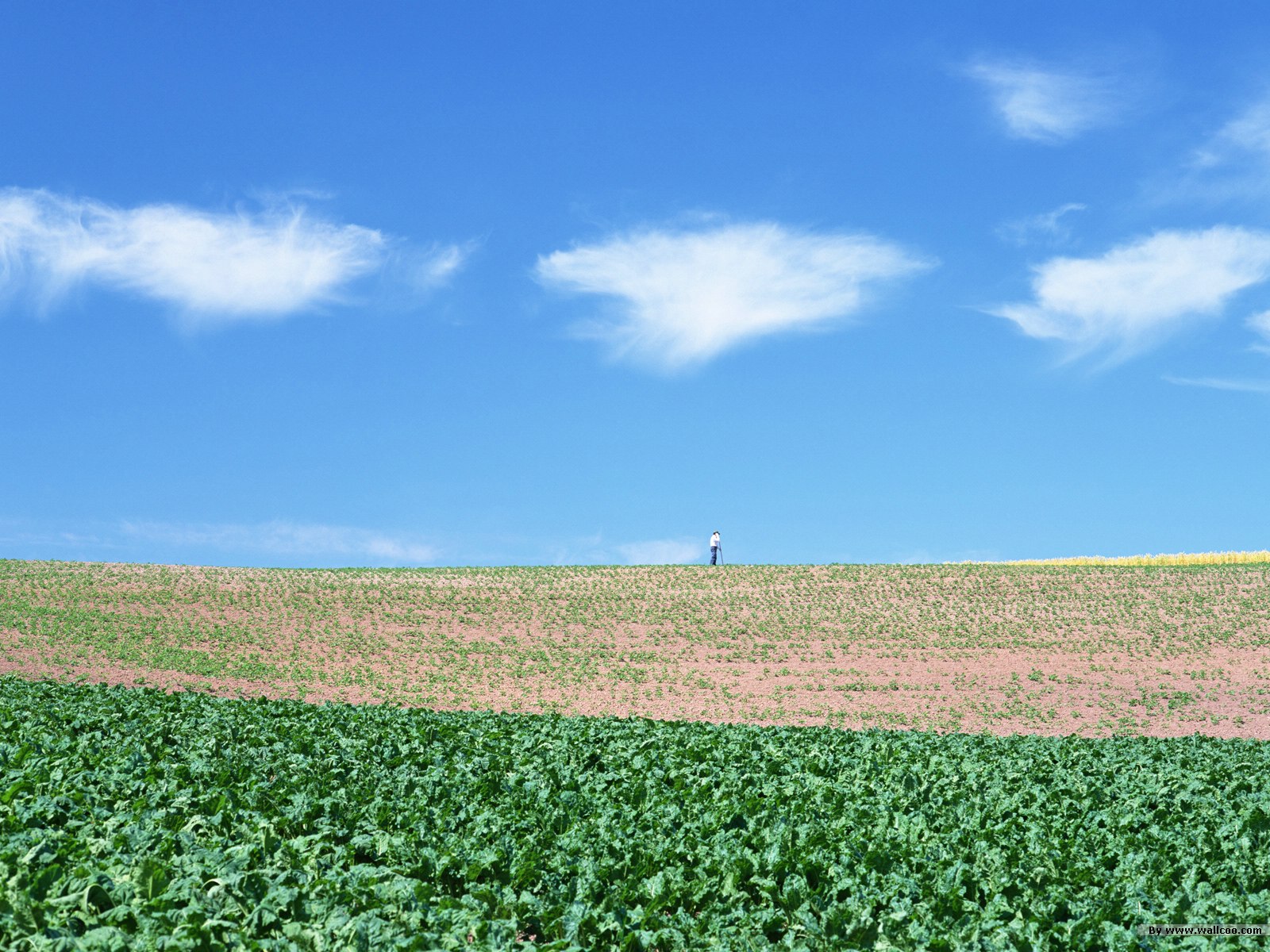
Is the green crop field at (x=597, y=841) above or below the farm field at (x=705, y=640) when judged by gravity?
below

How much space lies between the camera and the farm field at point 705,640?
30297 mm

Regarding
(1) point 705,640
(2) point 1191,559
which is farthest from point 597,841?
(2) point 1191,559

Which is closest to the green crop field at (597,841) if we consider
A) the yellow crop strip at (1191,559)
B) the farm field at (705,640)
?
the farm field at (705,640)

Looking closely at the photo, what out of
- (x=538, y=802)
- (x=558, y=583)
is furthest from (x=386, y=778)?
(x=558, y=583)

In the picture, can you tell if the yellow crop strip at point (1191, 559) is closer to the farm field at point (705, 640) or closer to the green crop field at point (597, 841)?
the farm field at point (705, 640)

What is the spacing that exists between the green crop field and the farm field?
11528 mm

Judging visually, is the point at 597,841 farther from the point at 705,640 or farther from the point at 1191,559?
the point at 1191,559

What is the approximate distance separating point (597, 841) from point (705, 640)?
2804 centimetres

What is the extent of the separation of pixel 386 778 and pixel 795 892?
19.4ft

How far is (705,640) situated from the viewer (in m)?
37.8

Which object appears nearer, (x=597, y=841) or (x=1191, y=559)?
(x=597, y=841)

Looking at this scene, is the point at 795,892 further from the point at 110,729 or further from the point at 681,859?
the point at 110,729

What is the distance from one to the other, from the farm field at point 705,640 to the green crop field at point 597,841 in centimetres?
1153

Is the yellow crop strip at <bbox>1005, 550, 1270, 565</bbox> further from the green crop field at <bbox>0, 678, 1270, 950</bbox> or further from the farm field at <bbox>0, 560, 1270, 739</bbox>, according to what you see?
the green crop field at <bbox>0, 678, 1270, 950</bbox>
